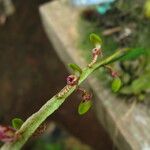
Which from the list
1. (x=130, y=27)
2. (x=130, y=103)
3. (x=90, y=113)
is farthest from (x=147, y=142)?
(x=90, y=113)

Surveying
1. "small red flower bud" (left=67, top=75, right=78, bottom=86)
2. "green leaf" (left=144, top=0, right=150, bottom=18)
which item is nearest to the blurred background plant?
"green leaf" (left=144, top=0, right=150, bottom=18)

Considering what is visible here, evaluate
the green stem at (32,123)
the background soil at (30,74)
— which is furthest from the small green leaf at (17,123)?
the background soil at (30,74)

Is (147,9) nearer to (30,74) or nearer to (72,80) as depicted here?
(72,80)

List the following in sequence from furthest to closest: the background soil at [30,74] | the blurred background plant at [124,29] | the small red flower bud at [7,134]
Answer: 1. the background soil at [30,74]
2. the blurred background plant at [124,29]
3. the small red flower bud at [7,134]

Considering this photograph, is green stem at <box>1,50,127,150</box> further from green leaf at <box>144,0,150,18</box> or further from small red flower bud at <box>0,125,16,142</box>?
green leaf at <box>144,0,150,18</box>

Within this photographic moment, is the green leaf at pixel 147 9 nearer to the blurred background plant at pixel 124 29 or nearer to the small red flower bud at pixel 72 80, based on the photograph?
the blurred background plant at pixel 124 29
